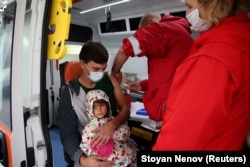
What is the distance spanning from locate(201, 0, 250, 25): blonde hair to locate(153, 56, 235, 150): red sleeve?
0.25 metres

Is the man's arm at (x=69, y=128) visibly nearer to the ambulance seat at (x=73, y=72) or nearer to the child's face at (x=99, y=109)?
the child's face at (x=99, y=109)

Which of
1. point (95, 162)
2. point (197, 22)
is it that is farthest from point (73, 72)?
point (197, 22)

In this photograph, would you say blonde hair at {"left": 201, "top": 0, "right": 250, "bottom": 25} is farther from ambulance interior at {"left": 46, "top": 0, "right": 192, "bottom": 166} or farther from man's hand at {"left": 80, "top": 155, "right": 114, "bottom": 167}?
ambulance interior at {"left": 46, "top": 0, "right": 192, "bottom": 166}

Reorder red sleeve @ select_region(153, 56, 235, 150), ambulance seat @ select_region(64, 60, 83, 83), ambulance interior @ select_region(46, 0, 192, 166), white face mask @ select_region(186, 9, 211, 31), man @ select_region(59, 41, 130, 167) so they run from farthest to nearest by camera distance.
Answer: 1. ambulance interior @ select_region(46, 0, 192, 166)
2. ambulance seat @ select_region(64, 60, 83, 83)
3. man @ select_region(59, 41, 130, 167)
4. white face mask @ select_region(186, 9, 211, 31)
5. red sleeve @ select_region(153, 56, 235, 150)

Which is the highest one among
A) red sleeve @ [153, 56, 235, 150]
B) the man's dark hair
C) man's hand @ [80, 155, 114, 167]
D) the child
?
the man's dark hair

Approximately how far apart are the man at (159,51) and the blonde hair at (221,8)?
64 centimetres

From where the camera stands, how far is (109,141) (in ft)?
6.03

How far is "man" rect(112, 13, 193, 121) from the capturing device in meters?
1.72

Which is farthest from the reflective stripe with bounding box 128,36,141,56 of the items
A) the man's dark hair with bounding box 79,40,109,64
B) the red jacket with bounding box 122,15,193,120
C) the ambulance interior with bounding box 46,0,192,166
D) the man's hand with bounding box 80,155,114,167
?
the ambulance interior with bounding box 46,0,192,166

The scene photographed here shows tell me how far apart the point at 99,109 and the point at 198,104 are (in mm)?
1089

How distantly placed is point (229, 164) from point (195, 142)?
0.58 ft

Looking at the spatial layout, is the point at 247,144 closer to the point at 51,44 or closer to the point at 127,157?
the point at 127,157

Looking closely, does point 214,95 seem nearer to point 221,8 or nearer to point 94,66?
point 221,8

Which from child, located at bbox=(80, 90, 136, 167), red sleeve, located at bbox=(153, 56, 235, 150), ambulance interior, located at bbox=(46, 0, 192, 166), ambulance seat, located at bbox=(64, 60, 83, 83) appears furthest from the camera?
ambulance interior, located at bbox=(46, 0, 192, 166)
